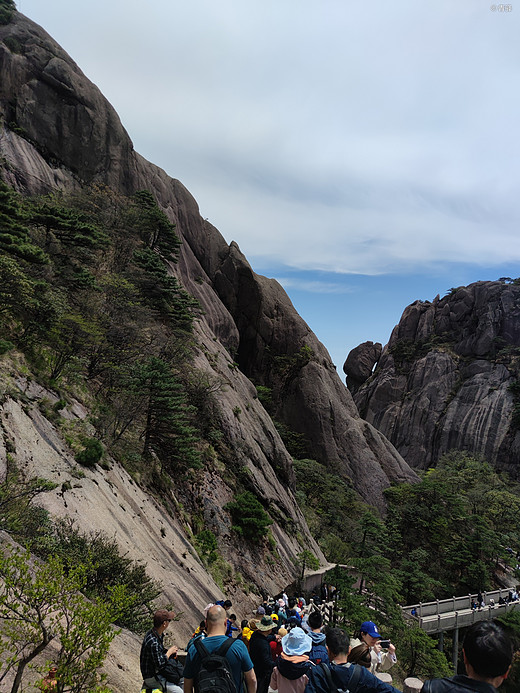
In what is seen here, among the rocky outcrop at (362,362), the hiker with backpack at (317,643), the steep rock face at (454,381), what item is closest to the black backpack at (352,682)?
the hiker with backpack at (317,643)

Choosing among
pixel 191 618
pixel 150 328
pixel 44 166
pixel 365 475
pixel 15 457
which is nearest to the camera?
pixel 15 457

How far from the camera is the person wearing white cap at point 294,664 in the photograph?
13.3 ft

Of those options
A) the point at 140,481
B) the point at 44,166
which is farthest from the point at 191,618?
the point at 44,166

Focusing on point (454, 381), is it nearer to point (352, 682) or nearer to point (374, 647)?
point (374, 647)

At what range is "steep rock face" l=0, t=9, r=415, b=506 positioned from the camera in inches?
1160

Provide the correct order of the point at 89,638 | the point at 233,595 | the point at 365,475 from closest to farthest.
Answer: the point at 89,638, the point at 233,595, the point at 365,475

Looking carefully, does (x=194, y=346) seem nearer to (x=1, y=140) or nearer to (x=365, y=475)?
(x=1, y=140)

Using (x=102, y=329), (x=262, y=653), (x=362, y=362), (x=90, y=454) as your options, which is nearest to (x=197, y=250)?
(x=102, y=329)

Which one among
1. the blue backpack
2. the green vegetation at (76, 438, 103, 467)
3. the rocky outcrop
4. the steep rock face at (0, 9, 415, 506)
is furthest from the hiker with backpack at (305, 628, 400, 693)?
the rocky outcrop

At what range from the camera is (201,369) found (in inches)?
1001

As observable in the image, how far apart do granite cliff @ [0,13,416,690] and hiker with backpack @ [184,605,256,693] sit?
21.8 ft

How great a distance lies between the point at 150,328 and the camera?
22.3 m

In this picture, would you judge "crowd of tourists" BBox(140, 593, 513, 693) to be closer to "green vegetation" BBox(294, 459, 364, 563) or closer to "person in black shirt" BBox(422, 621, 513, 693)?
"person in black shirt" BBox(422, 621, 513, 693)

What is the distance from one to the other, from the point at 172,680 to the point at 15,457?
6481 mm
